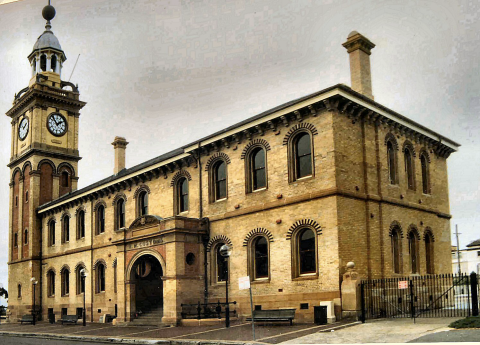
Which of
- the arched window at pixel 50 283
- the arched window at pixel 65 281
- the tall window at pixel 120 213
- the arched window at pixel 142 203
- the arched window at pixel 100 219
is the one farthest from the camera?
the arched window at pixel 50 283

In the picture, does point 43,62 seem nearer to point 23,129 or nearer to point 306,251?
point 23,129

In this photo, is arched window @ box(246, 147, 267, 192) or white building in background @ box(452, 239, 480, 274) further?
arched window @ box(246, 147, 267, 192)

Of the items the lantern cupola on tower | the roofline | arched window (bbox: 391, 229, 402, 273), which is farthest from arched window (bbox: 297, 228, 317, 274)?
the lantern cupola on tower

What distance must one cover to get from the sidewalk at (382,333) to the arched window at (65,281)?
77.5ft

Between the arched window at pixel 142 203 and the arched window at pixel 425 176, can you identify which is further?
the arched window at pixel 142 203

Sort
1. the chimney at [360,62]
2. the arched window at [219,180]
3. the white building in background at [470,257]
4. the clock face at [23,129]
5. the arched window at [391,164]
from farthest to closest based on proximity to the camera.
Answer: the clock face at [23,129]
the arched window at [219,180]
the arched window at [391,164]
the chimney at [360,62]
the white building in background at [470,257]

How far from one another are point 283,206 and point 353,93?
4.73 meters

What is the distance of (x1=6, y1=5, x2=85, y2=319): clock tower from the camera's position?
38375 millimetres

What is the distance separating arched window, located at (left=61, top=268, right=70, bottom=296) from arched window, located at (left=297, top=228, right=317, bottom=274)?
20.1 m

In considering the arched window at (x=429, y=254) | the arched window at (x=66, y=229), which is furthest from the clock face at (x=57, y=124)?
the arched window at (x=429, y=254)

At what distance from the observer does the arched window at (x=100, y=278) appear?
31766 mm

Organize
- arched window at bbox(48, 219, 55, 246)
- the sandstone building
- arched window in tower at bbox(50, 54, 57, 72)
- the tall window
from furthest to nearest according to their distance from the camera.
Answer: arched window in tower at bbox(50, 54, 57, 72)
arched window at bbox(48, 219, 55, 246)
the tall window
the sandstone building

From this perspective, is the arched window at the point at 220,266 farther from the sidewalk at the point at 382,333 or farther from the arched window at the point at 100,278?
the arched window at the point at 100,278

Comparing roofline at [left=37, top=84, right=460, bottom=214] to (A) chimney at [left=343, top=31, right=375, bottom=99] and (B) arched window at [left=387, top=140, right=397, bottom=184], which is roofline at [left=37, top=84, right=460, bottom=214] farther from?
(A) chimney at [left=343, top=31, right=375, bottom=99]
